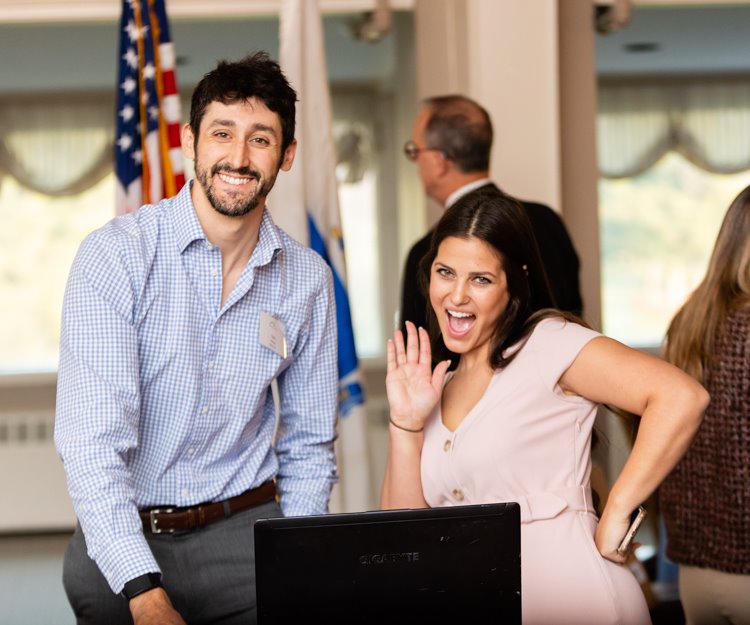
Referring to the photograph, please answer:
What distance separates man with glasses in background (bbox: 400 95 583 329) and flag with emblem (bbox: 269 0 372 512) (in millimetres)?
291

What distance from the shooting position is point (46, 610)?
16.1ft

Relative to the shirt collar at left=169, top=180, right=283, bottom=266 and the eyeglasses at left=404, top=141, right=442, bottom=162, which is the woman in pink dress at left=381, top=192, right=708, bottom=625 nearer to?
the shirt collar at left=169, top=180, right=283, bottom=266

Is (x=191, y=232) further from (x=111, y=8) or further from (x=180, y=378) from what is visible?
(x=111, y=8)

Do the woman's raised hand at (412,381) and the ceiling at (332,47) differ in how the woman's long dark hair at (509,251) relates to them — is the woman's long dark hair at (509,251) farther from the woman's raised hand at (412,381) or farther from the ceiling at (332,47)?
the ceiling at (332,47)

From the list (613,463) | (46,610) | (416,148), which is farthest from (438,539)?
(613,463)

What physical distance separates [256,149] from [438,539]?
888 millimetres

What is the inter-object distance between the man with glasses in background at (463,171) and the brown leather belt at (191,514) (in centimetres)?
130

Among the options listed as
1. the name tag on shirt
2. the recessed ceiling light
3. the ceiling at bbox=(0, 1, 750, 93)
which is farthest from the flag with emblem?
the recessed ceiling light

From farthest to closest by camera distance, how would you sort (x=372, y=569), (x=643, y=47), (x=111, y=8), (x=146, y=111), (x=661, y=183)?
(x=661, y=183) < (x=643, y=47) < (x=111, y=8) < (x=146, y=111) < (x=372, y=569)

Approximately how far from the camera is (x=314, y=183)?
361 centimetres

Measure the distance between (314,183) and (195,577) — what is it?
5.99ft

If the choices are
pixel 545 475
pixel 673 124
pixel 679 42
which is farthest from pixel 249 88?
pixel 673 124

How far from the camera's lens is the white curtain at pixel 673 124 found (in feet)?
33.1

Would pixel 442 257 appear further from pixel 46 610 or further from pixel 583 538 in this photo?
pixel 46 610
